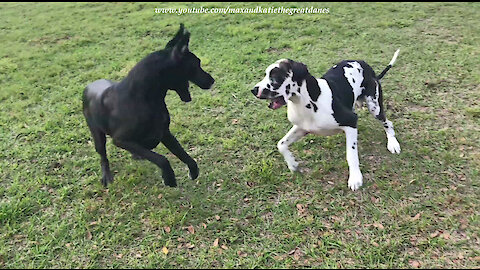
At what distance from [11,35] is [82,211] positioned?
6.87m

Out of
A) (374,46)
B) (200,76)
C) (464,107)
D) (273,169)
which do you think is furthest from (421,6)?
(200,76)

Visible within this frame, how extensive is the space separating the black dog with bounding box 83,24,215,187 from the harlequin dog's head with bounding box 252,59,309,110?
47 cm

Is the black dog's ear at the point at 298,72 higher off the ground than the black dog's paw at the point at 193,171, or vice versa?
the black dog's ear at the point at 298,72

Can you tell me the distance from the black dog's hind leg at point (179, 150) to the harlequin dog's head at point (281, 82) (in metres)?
0.86

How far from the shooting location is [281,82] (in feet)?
11.4

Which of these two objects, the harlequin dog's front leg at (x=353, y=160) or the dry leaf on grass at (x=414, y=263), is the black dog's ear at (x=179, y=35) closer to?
the harlequin dog's front leg at (x=353, y=160)

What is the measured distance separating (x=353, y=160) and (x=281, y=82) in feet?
3.38

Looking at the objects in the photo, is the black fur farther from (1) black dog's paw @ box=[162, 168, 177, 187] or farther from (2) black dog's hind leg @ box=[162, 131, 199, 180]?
(1) black dog's paw @ box=[162, 168, 177, 187]

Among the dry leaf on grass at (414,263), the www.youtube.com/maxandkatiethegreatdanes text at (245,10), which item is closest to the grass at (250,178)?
the dry leaf on grass at (414,263)

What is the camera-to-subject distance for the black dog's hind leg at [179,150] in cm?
378

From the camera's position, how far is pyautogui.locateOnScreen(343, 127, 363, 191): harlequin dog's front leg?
3826 millimetres

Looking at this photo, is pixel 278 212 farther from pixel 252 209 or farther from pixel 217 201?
pixel 217 201

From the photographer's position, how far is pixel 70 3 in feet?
39.3

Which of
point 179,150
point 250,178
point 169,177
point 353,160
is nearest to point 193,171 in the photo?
point 179,150
